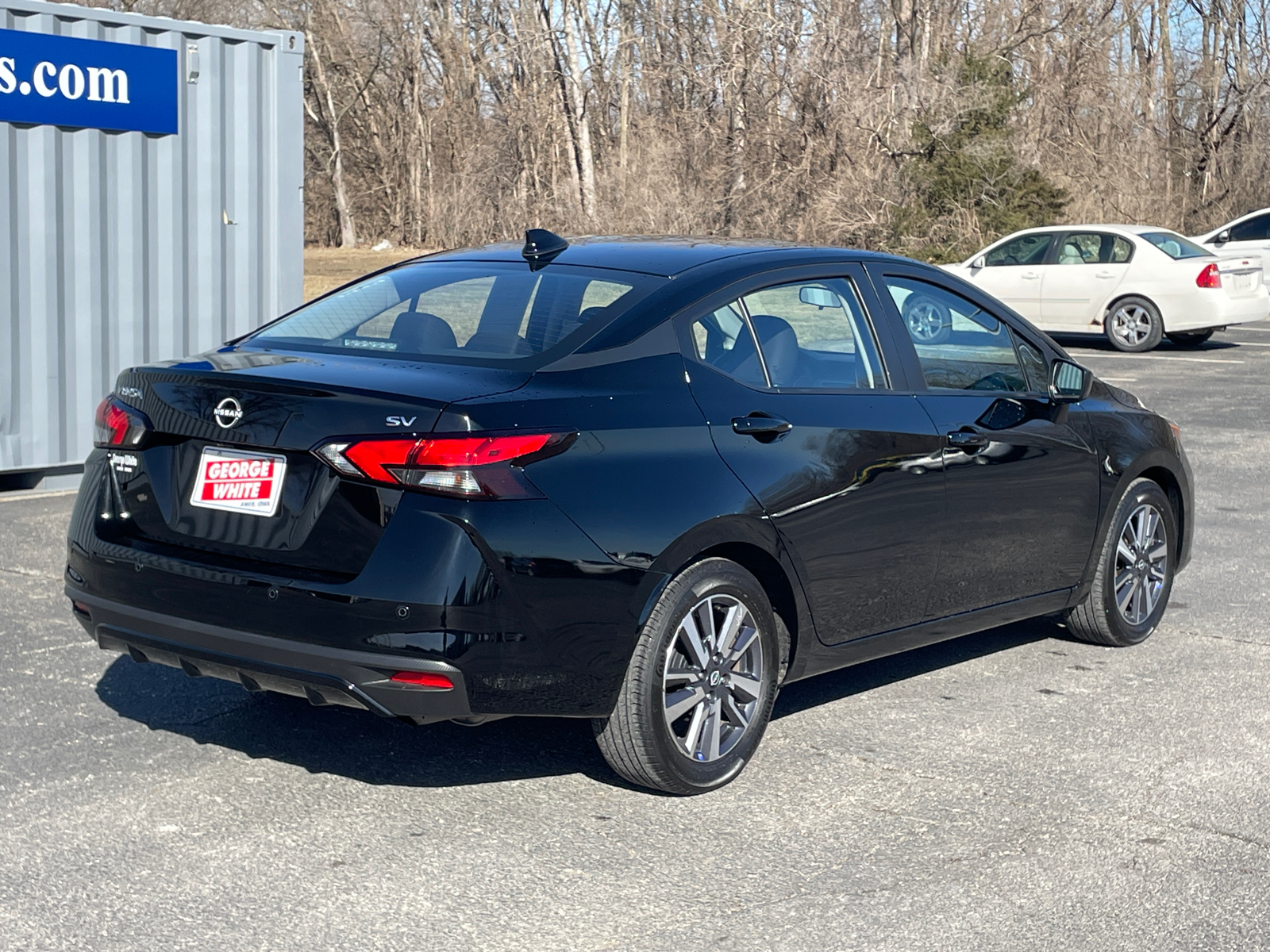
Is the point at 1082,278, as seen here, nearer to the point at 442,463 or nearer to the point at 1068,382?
the point at 1068,382

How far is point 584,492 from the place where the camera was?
13.8 feet

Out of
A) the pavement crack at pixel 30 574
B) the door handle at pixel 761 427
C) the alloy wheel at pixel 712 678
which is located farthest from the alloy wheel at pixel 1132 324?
the alloy wheel at pixel 712 678

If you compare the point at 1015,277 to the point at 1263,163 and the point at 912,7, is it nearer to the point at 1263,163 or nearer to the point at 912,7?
the point at 912,7

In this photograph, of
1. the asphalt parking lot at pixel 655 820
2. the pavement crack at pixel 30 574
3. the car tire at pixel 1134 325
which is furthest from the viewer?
the car tire at pixel 1134 325

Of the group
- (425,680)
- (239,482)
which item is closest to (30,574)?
(239,482)

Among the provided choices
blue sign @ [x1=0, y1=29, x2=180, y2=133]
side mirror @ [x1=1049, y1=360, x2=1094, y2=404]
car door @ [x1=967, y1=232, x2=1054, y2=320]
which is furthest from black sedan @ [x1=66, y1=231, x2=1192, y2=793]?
car door @ [x1=967, y1=232, x2=1054, y2=320]

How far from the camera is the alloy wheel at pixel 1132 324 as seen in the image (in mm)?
19766

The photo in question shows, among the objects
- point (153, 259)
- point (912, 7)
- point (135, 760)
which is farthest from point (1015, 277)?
point (135, 760)

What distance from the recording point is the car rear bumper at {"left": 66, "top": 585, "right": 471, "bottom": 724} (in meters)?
4.06

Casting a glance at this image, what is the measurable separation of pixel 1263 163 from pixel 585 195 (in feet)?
51.3

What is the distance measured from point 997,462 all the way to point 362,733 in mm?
2367

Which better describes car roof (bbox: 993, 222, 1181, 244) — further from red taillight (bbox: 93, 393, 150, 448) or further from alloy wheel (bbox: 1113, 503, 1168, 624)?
red taillight (bbox: 93, 393, 150, 448)

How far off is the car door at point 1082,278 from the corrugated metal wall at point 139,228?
12.0 metres

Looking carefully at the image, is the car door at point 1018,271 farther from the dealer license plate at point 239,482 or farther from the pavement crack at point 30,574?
the dealer license plate at point 239,482
